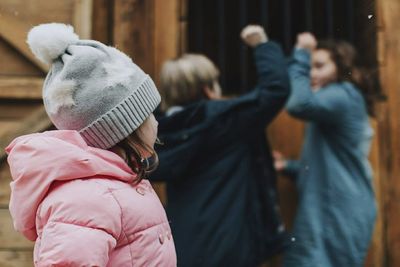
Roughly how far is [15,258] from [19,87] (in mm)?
838

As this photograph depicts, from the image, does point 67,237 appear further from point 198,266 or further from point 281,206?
point 281,206

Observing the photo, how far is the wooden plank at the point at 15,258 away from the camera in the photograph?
136 inches

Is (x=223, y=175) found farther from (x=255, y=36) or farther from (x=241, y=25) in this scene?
(x=241, y=25)

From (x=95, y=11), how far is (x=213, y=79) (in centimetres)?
94

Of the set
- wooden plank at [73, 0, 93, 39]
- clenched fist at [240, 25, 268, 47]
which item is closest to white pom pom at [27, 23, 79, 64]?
clenched fist at [240, 25, 268, 47]

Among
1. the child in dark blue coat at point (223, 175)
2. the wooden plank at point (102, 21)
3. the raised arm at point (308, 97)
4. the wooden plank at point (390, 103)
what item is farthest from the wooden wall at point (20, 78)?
the wooden plank at point (390, 103)

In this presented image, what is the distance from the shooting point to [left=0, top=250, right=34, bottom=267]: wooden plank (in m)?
3.46

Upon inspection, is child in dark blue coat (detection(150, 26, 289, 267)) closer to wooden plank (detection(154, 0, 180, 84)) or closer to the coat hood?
wooden plank (detection(154, 0, 180, 84))

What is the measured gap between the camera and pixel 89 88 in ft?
6.23

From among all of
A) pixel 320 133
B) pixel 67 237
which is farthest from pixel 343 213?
pixel 67 237

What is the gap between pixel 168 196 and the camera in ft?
10.7

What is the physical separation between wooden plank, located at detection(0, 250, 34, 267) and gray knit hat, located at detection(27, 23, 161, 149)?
1700mm

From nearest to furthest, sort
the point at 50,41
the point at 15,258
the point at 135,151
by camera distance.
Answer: the point at 50,41 < the point at 135,151 < the point at 15,258


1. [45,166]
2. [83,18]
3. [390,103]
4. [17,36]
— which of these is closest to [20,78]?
[17,36]
